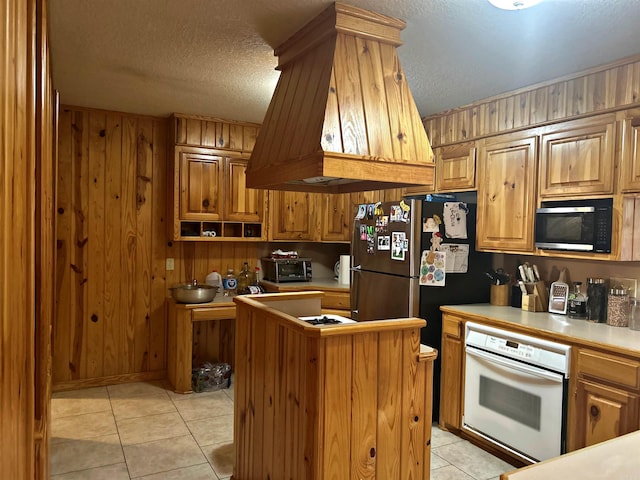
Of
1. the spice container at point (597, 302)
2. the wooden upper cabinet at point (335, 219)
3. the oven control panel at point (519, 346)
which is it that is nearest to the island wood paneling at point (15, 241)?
the oven control panel at point (519, 346)

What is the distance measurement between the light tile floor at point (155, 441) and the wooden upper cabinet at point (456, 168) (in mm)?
1905

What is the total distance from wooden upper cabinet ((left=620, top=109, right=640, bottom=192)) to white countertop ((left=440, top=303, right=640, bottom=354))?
825 millimetres

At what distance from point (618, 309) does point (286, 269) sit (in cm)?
289

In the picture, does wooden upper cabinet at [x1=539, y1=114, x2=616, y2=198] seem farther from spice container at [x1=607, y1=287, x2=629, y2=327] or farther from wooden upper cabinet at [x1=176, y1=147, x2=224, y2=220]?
wooden upper cabinet at [x1=176, y1=147, x2=224, y2=220]

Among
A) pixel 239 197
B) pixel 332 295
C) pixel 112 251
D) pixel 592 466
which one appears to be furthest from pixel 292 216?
pixel 592 466

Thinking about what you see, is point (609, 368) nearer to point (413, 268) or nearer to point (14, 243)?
point (413, 268)

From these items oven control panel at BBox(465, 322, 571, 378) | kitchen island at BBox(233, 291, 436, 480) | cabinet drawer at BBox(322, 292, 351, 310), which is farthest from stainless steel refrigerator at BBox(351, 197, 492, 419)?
kitchen island at BBox(233, 291, 436, 480)

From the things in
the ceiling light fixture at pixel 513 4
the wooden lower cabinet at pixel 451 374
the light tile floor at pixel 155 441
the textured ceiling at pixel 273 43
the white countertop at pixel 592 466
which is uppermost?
the textured ceiling at pixel 273 43

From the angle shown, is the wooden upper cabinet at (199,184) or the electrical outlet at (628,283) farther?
the wooden upper cabinet at (199,184)

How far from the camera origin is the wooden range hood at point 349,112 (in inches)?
83.0

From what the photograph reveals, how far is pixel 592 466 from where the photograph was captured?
114 centimetres

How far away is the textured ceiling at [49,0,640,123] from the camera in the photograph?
A: 7.14ft

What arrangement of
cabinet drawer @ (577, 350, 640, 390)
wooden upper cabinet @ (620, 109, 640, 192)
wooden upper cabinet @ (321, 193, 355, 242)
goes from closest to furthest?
cabinet drawer @ (577, 350, 640, 390)
wooden upper cabinet @ (620, 109, 640, 192)
wooden upper cabinet @ (321, 193, 355, 242)

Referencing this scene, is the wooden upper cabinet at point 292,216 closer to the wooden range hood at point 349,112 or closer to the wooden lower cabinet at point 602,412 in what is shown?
the wooden range hood at point 349,112
